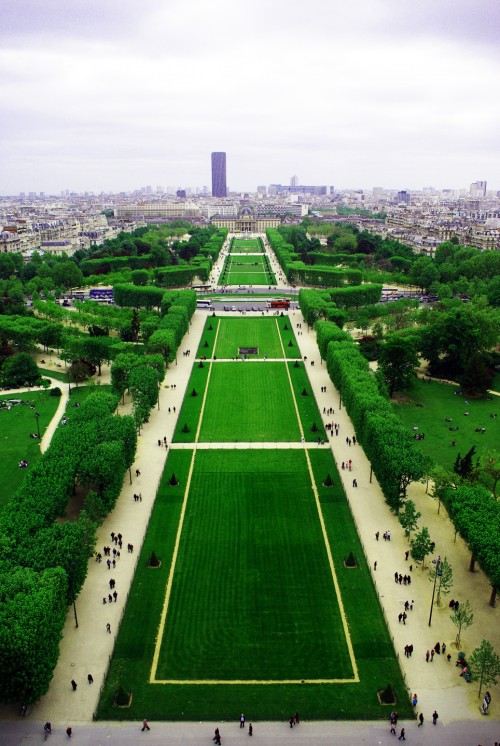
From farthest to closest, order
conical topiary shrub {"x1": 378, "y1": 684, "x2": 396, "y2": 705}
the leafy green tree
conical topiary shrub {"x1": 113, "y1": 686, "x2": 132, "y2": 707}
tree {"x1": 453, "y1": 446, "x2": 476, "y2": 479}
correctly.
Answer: the leafy green tree → tree {"x1": 453, "y1": 446, "x2": 476, "y2": 479} → conical topiary shrub {"x1": 378, "y1": 684, "x2": 396, "y2": 705} → conical topiary shrub {"x1": 113, "y1": 686, "x2": 132, "y2": 707}

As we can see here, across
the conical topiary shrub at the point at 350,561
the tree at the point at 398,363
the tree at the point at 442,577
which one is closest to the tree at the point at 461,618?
the tree at the point at 442,577

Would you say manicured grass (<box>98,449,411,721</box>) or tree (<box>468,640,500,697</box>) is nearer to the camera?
tree (<box>468,640,500,697</box>)

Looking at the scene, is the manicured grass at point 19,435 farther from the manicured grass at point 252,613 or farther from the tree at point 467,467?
the tree at point 467,467

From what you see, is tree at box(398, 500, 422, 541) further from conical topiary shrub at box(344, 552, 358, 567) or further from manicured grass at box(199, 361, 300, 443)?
manicured grass at box(199, 361, 300, 443)

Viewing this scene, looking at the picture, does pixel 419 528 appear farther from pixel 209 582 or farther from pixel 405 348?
pixel 405 348

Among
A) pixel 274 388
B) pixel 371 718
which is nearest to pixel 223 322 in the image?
pixel 274 388

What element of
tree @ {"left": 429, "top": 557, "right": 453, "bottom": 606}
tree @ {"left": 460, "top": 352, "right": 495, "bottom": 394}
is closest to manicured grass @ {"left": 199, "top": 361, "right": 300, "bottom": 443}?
tree @ {"left": 460, "top": 352, "right": 495, "bottom": 394}

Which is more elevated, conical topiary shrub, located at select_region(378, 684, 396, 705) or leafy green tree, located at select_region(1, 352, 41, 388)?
leafy green tree, located at select_region(1, 352, 41, 388)
